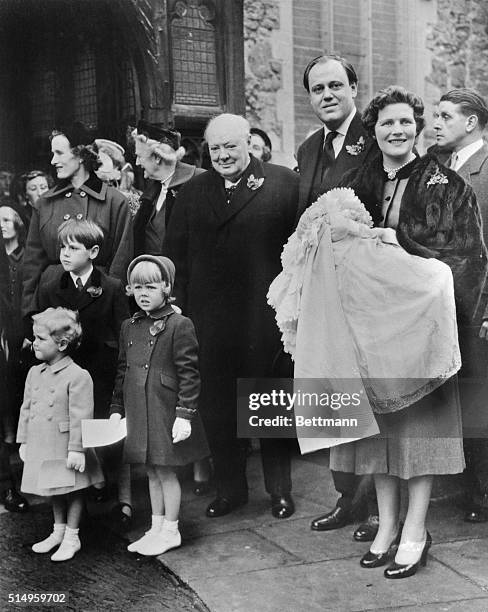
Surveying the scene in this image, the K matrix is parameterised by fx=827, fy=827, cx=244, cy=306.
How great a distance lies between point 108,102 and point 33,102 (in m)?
0.47

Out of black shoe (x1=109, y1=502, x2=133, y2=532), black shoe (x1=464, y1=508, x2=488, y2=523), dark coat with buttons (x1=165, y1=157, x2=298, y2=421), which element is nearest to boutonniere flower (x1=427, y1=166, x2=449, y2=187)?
dark coat with buttons (x1=165, y1=157, x2=298, y2=421)

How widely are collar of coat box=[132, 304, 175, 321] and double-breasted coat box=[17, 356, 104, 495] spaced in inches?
9.2

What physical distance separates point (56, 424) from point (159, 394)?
0.32m

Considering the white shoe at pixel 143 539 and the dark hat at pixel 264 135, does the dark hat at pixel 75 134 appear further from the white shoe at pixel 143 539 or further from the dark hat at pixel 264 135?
the white shoe at pixel 143 539

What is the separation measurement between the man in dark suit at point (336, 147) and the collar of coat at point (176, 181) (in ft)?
1.48

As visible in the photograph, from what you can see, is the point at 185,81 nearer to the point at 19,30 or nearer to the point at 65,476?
the point at 19,30

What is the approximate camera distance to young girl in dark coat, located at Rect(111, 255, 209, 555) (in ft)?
8.06

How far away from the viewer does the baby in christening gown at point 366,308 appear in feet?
7.09

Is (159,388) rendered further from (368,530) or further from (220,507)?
(368,530)

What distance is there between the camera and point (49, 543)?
2.52 m

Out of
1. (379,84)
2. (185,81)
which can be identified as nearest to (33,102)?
(185,81)

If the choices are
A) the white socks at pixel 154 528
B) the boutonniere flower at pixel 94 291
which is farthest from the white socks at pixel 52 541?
the boutonniere flower at pixel 94 291

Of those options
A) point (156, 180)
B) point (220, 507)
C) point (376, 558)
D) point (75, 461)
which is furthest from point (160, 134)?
point (376, 558)

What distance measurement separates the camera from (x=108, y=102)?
3.72 metres
